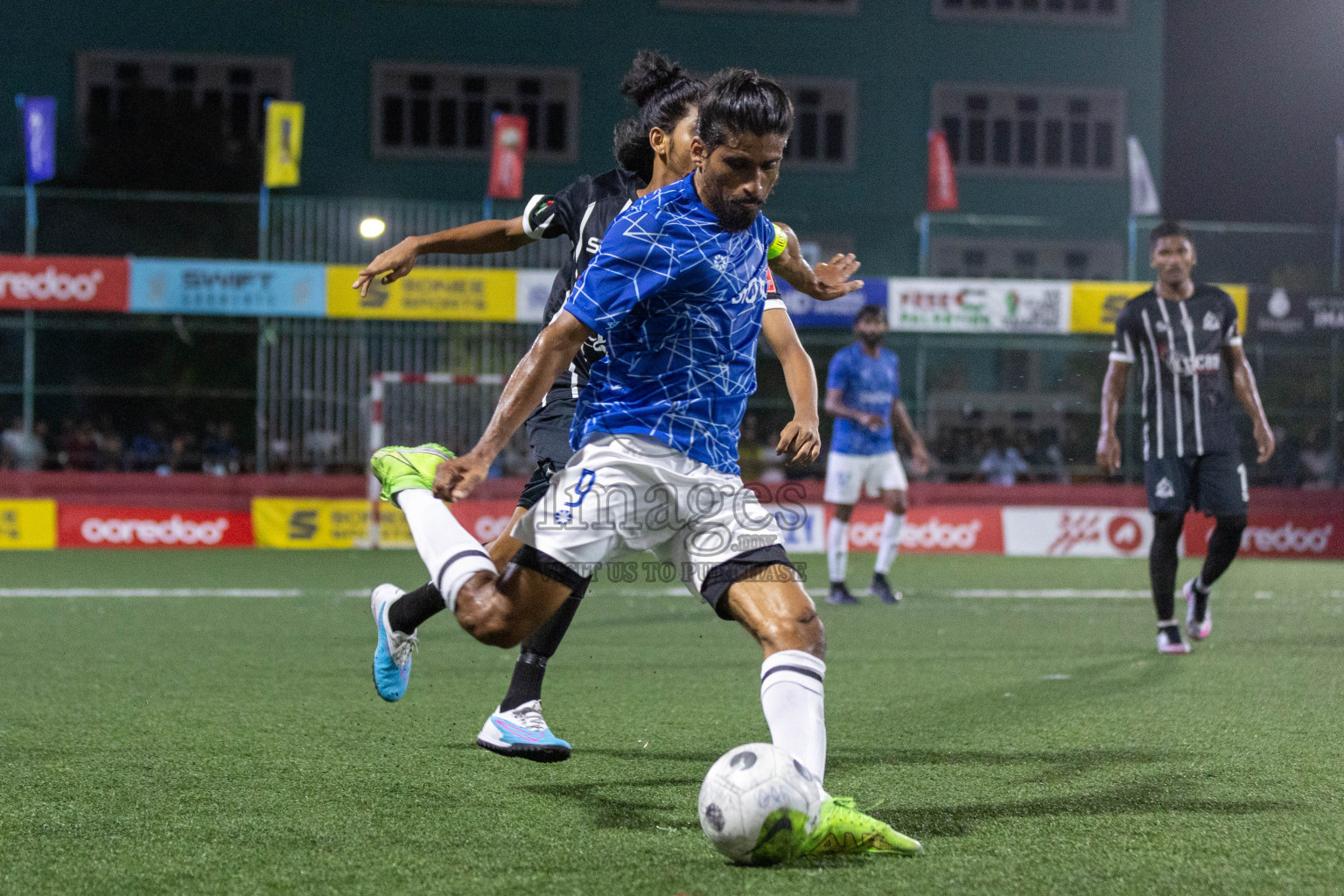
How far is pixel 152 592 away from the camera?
10.5 meters

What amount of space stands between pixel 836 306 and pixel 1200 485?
1071cm

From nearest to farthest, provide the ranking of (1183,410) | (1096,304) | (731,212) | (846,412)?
(731,212) → (1183,410) → (846,412) → (1096,304)

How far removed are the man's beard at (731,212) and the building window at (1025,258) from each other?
1539 cm

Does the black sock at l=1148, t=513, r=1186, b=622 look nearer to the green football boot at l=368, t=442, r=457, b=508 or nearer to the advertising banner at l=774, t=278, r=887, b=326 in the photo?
the green football boot at l=368, t=442, r=457, b=508

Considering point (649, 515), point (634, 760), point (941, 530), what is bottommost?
point (941, 530)

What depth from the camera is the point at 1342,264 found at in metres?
18.5

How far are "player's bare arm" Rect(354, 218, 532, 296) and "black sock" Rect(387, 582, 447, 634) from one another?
0.94m

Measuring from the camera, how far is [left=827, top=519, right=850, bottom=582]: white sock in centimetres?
1030

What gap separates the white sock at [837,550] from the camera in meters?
10.3

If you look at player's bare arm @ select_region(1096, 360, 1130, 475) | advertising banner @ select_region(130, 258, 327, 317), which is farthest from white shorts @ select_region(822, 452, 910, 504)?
advertising banner @ select_region(130, 258, 327, 317)

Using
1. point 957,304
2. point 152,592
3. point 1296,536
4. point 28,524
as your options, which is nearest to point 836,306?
point 957,304

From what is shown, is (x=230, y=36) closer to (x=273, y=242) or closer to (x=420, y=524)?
(x=273, y=242)

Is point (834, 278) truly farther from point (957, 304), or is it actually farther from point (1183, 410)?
point (957, 304)

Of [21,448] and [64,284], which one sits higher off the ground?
[64,284]
